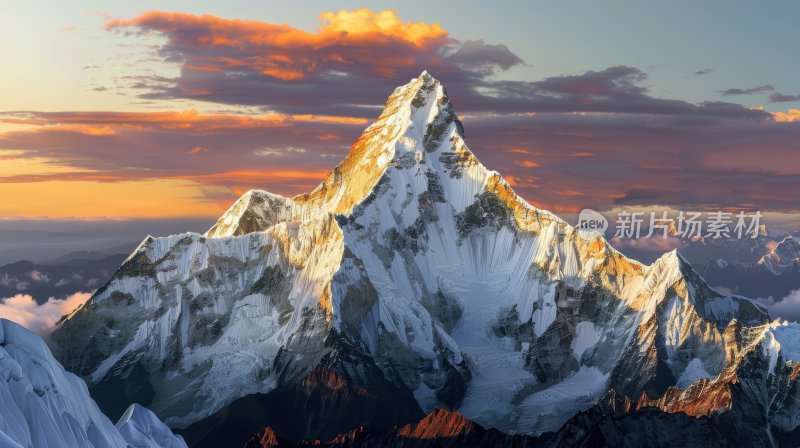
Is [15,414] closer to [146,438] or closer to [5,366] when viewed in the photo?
[5,366]

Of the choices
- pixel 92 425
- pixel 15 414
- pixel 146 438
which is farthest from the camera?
pixel 146 438

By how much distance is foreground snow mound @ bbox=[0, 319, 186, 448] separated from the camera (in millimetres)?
159250

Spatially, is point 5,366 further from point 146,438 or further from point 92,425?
point 146,438

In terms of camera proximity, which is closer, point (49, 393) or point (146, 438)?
point (49, 393)

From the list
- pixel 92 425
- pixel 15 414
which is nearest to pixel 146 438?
pixel 92 425

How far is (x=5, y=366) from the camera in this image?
160875 mm

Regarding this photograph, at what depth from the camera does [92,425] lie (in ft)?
562

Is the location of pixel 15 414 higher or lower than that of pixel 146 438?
higher

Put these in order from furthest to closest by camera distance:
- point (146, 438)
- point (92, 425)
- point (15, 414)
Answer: point (146, 438) → point (92, 425) → point (15, 414)

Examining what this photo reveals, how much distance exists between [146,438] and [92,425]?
1903 centimetres

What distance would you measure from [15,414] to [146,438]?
32569mm

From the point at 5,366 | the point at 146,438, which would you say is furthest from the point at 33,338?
the point at 146,438

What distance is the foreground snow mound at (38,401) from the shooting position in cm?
15925

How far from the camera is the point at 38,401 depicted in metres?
162
